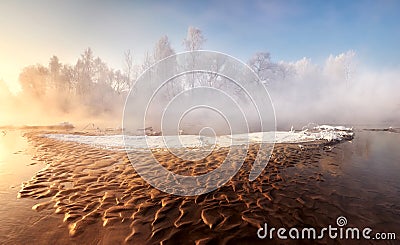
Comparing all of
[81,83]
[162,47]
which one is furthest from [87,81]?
[162,47]

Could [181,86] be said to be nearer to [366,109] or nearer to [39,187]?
[39,187]

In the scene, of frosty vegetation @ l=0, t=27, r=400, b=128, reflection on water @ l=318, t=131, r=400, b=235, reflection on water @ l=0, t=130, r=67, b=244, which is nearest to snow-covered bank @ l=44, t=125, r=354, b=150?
reflection on water @ l=318, t=131, r=400, b=235

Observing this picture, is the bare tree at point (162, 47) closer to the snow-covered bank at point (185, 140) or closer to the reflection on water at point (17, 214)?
the snow-covered bank at point (185, 140)

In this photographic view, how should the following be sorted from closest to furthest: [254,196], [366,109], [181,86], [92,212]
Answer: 1. [92,212]
2. [254,196]
3. [181,86]
4. [366,109]

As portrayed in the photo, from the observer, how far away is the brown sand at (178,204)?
162 inches

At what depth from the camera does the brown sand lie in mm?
4113

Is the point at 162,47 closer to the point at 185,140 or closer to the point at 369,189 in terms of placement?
the point at 185,140

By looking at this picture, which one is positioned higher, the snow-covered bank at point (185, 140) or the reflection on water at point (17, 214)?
the snow-covered bank at point (185, 140)

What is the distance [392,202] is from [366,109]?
181 feet

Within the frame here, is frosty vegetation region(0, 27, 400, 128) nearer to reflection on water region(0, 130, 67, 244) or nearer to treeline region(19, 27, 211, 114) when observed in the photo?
treeline region(19, 27, 211, 114)

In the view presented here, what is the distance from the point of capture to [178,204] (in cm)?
543

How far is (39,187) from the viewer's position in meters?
6.37

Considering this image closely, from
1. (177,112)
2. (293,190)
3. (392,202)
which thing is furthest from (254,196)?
(177,112)

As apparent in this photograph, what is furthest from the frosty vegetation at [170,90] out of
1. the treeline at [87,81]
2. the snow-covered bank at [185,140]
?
the snow-covered bank at [185,140]
